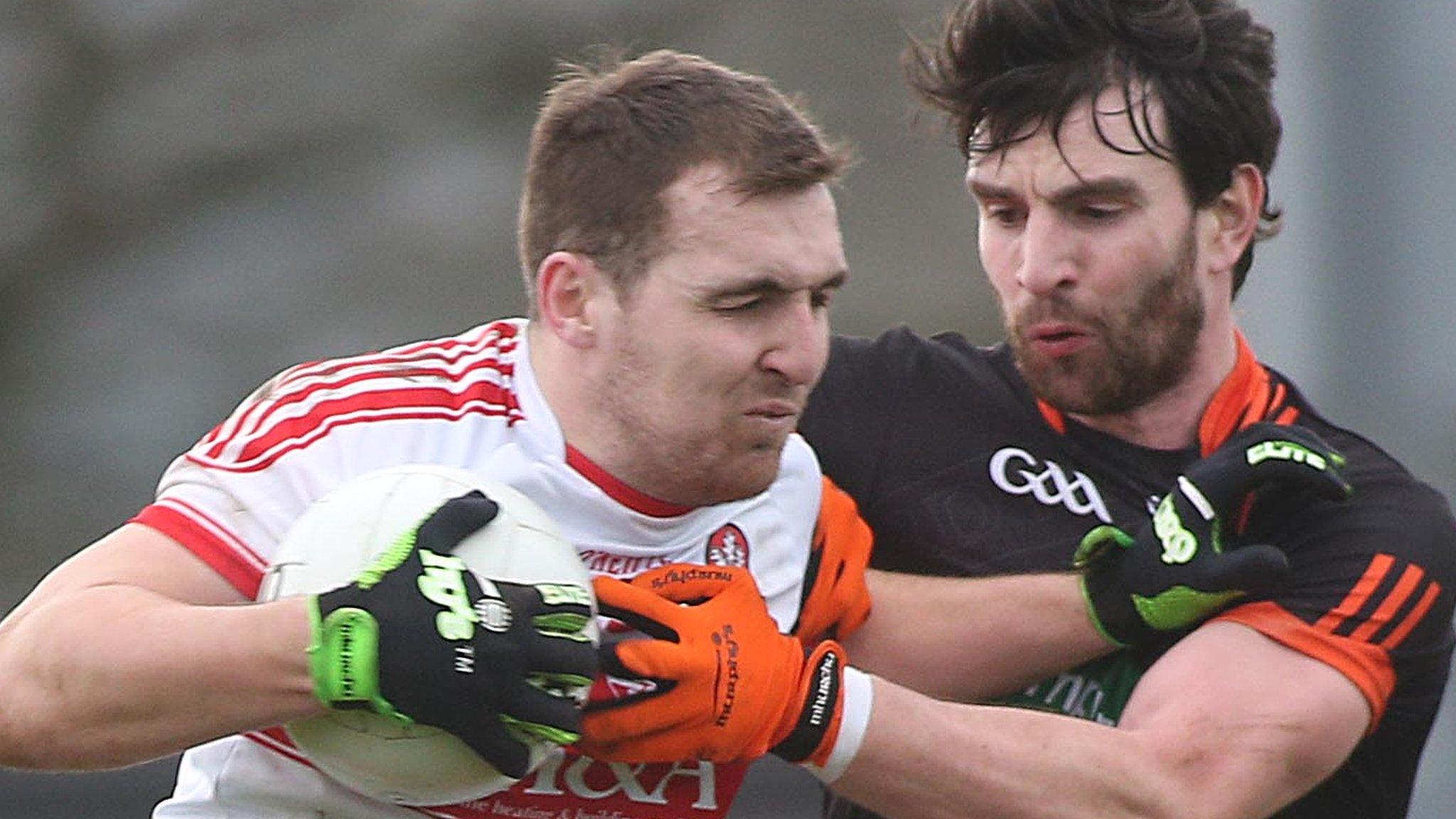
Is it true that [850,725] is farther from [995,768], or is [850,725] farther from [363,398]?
[363,398]

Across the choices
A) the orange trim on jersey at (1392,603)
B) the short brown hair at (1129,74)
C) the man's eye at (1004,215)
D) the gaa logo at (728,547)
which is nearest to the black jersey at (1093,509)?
the orange trim on jersey at (1392,603)

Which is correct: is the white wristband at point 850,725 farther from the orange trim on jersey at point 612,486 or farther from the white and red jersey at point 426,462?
the orange trim on jersey at point 612,486

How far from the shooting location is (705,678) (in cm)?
317

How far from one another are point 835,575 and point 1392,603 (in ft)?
3.05

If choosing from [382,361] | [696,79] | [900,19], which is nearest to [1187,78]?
[696,79]

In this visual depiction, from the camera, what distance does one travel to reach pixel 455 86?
404 inches

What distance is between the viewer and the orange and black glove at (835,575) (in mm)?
3709

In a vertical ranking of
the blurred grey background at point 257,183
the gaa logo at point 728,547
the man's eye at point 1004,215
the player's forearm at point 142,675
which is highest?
the man's eye at point 1004,215

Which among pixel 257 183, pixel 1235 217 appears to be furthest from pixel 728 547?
pixel 257 183

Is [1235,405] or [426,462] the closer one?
[426,462]

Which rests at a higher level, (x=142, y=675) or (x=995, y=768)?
(x=142, y=675)

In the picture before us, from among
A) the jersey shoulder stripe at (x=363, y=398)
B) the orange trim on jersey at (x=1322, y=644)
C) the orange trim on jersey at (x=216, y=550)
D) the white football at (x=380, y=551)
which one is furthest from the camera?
the orange trim on jersey at (x=1322, y=644)

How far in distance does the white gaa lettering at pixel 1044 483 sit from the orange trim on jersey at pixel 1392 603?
471mm

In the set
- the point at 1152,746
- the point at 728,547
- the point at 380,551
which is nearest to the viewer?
the point at 380,551
